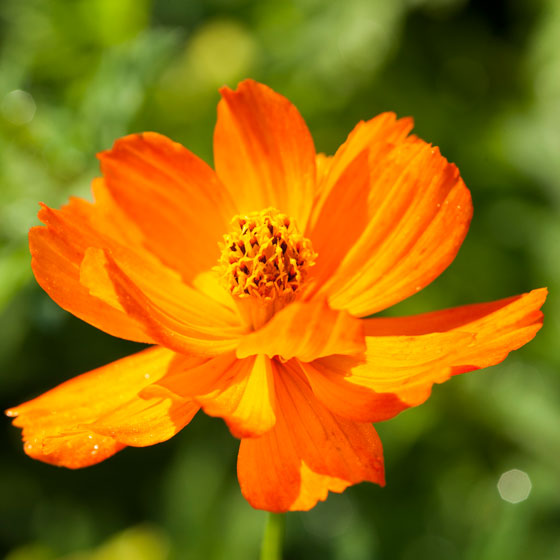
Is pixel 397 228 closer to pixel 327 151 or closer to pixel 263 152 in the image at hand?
pixel 263 152

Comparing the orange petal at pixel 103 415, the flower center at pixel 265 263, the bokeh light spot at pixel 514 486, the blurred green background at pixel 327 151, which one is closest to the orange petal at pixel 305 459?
the orange petal at pixel 103 415

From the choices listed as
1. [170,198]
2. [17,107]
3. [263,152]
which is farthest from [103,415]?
[17,107]

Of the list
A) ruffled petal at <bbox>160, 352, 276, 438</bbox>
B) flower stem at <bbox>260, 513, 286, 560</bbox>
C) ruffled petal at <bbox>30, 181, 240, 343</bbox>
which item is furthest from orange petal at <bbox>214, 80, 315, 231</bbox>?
flower stem at <bbox>260, 513, 286, 560</bbox>

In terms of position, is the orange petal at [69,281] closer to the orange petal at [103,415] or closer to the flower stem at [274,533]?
the orange petal at [103,415]

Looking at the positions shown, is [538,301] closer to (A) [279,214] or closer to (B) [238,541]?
(A) [279,214]

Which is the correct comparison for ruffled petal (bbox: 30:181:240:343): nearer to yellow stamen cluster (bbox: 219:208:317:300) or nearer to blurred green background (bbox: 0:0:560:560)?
yellow stamen cluster (bbox: 219:208:317:300)
